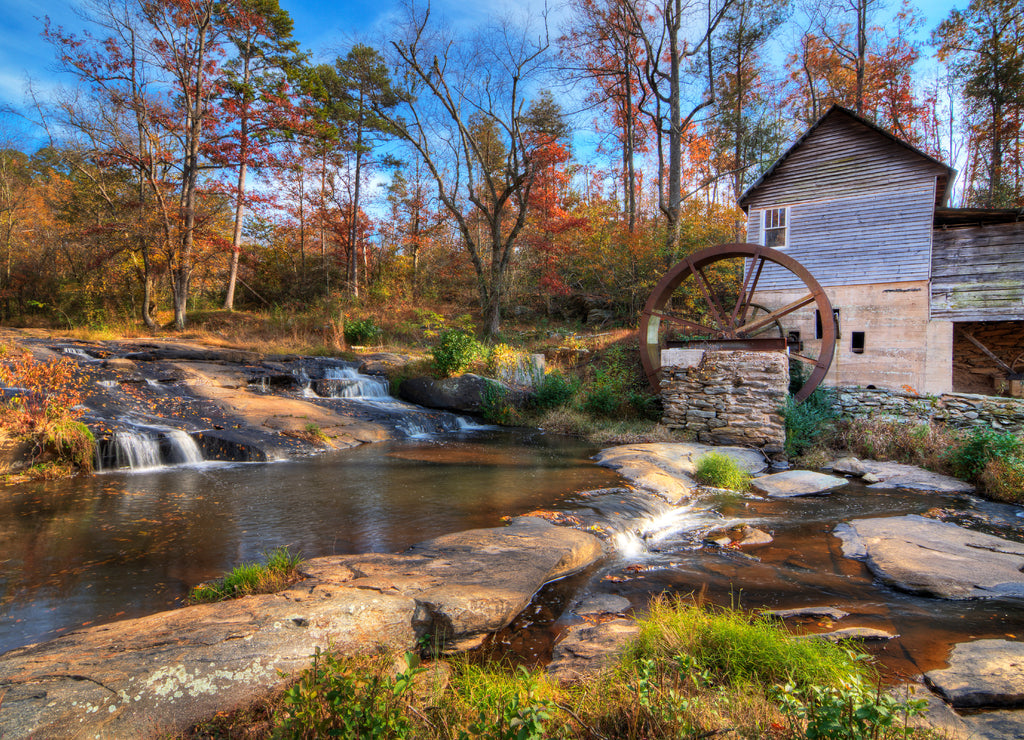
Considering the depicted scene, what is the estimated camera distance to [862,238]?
11641 mm

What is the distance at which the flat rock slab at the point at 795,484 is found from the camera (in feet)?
22.1

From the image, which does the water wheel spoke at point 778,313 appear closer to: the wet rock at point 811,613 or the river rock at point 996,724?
the wet rock at point 811,613

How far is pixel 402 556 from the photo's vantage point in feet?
12.7

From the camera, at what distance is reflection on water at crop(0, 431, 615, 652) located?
139 inches

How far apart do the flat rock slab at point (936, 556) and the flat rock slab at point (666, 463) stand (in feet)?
6.37

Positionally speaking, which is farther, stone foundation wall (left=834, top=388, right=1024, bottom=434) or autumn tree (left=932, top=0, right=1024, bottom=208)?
autumn tree (left=932, top=0, right=1024, bottom=208)

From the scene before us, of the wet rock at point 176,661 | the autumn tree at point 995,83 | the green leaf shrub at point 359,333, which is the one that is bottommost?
the wet rock at point 176,661

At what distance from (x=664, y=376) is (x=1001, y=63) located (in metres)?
18.2

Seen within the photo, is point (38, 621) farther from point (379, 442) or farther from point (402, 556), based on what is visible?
point (379, 442)

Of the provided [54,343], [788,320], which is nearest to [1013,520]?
[788,320]

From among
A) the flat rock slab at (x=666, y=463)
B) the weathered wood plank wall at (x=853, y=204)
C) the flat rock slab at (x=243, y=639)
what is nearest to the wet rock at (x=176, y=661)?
the flat rock slab at (x=243, y=639)

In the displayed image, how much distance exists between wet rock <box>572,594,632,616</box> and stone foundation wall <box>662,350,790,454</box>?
281 inches

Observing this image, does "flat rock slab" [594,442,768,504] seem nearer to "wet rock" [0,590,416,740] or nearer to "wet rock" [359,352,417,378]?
"wet rock" [0,590,416,740]

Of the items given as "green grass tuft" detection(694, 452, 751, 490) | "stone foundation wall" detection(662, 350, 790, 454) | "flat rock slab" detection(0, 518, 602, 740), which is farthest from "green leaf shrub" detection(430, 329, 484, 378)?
"flat rock slab" detection(0, 518, 602, 740)
